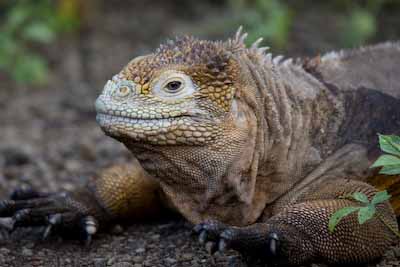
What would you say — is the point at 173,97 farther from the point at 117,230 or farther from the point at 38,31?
the point at 38,31

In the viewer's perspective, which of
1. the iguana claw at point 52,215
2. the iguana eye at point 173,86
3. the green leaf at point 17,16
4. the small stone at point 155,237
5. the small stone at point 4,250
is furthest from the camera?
the green leaf at point 17,16

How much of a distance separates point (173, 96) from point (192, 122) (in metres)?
0.23

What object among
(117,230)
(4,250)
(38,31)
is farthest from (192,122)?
(38,31)

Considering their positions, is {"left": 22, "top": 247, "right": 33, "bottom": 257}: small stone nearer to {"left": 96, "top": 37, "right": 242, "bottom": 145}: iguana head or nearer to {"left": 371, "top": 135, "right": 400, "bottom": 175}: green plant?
{"left": 96, "top": 37, "right": 242, "bottom": 145}: iguana head

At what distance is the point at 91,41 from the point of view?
13258mm

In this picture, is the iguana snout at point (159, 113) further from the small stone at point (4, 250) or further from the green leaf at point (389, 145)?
the small stone at point (4, 250)

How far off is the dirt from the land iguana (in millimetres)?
212

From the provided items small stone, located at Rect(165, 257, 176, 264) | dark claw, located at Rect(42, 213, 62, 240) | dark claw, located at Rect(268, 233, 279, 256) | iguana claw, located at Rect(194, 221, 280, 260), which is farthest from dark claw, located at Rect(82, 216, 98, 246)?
dark claw, located at Rect(268, 233, 279, 256)

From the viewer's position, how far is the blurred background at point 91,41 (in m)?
9.96

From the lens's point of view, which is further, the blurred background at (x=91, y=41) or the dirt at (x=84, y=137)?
the blurred background at (x=91, y=41)

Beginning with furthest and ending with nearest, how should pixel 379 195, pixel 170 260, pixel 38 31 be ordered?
pixel 38 31 → pixel 170 260 → pixel 379 195

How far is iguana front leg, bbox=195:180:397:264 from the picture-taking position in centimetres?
498

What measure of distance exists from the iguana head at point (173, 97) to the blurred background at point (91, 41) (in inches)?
137

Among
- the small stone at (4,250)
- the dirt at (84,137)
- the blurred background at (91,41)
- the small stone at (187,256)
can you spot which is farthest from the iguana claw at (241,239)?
the blurred background at (91,41)
